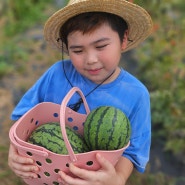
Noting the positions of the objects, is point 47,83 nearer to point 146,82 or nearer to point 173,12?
point 146,82

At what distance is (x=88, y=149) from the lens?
1.97m

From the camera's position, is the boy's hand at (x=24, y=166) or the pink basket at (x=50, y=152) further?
the boy's hand at (x=24, y=166)

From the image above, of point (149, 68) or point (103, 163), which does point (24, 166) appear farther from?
point (149, 68)

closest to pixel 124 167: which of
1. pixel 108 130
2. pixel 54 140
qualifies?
pixel 108 130

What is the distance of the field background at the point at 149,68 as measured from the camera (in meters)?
3.56

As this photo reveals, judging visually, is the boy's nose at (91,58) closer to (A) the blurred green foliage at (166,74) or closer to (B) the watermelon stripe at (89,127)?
(B) the watermelon stripe at (89,127)

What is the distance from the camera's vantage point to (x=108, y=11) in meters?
2.00

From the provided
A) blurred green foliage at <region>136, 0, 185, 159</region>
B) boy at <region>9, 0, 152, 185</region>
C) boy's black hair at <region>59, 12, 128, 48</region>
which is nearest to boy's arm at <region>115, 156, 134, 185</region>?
boy at <region>9, 0, 152, 185</region>

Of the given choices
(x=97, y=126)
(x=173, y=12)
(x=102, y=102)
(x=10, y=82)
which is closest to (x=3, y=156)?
(x=10, y=82)

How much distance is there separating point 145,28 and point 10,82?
2834 mm

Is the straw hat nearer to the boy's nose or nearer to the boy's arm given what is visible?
the boy's nose

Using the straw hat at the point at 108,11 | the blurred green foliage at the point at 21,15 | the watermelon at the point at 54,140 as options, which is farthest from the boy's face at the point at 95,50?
the blurred green foliage at the point at 21,15

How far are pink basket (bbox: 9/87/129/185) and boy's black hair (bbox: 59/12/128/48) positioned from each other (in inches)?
14.6

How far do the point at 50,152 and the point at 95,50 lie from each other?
66cm
